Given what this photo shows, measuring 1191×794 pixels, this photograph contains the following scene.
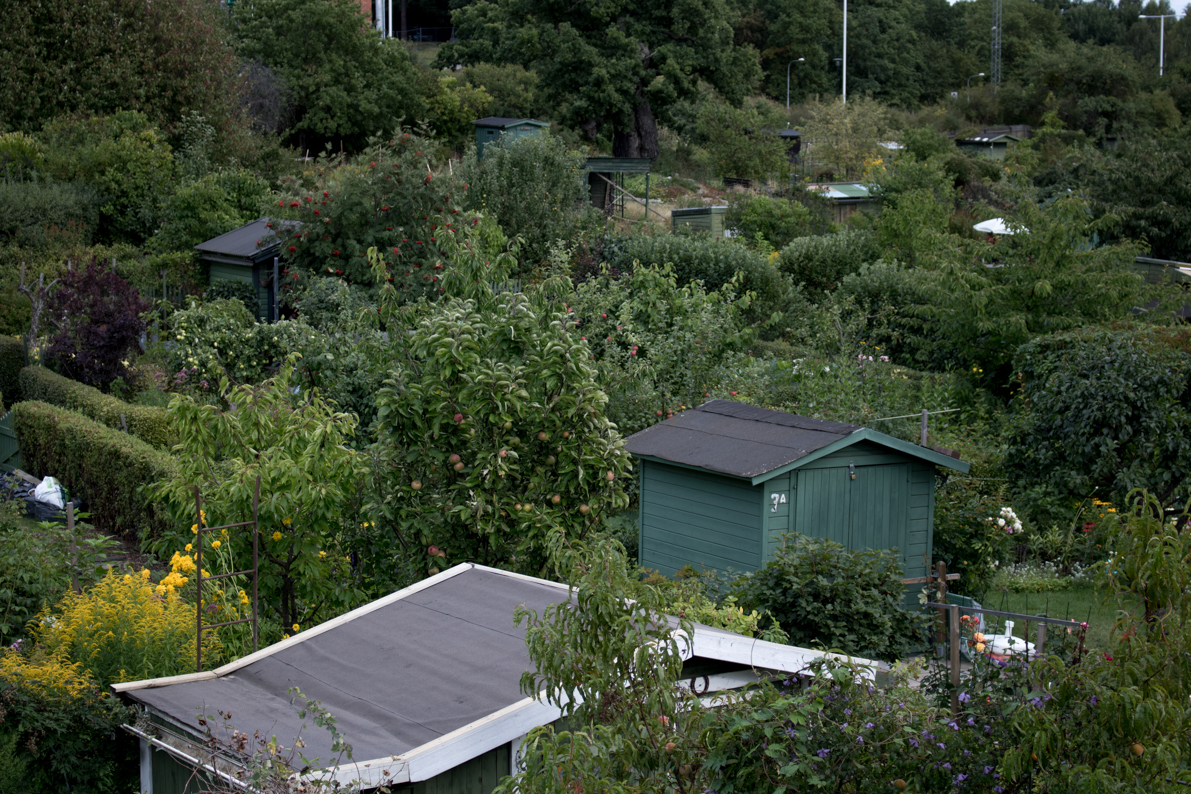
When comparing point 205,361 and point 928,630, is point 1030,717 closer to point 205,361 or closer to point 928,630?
point 928,630

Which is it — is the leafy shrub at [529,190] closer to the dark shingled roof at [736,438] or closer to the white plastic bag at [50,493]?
the white plastic bag at [50,493]

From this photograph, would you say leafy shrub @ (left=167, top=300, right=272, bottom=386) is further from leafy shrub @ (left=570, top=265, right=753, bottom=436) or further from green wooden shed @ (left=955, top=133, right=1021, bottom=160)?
green wooden shed @ (left=955, top=133, right=1021, bottom=160)

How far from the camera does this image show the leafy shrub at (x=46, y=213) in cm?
2278

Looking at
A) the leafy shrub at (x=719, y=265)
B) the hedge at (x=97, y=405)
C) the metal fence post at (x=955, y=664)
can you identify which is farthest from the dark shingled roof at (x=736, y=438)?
the leafy shrub at (x=719, y=265)

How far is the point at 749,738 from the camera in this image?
4.07 metres

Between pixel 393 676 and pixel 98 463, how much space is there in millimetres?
8989

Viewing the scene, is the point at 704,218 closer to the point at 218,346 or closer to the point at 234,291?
the point at 234,291

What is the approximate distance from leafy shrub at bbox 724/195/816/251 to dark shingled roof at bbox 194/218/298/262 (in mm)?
13971

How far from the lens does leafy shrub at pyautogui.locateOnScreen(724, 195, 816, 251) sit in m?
29.9

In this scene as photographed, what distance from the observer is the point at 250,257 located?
20.8 meters

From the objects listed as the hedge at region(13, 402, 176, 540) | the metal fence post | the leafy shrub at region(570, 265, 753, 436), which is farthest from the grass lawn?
the hedge at region(13, 402, 176, 540)

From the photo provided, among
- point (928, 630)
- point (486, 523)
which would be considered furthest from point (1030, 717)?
point (928, 630)

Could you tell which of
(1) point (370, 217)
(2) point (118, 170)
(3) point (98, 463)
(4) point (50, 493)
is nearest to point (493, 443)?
(3) point (98, 463)

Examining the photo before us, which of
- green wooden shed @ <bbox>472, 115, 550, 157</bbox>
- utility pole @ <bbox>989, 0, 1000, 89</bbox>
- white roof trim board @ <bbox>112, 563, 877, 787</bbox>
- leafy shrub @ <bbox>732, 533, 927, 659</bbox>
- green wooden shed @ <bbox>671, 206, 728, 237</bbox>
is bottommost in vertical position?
leafy shrub @ <bbox>732, 533, 927, 659</bbox>
